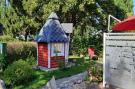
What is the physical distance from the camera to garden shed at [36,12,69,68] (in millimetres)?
16531

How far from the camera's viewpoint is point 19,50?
1828 centimetres

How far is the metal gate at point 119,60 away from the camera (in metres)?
9.77

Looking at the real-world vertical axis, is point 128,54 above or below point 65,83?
above

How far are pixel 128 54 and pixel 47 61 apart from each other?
292 inches

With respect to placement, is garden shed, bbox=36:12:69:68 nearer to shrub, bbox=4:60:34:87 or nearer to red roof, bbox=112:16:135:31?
shrub, bbox=4:60:34:87

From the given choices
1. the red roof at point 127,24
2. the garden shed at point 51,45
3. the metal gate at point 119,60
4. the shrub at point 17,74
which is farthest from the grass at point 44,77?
the red roof at point 127,24

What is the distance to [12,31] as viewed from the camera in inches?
1183

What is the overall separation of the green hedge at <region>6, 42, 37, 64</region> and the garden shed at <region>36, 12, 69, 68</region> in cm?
155

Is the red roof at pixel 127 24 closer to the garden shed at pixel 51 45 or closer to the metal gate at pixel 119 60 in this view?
the metal gate at pixel 119 60

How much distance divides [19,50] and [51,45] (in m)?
2.78

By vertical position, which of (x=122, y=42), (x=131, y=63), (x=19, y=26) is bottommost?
(x=131, y=63)

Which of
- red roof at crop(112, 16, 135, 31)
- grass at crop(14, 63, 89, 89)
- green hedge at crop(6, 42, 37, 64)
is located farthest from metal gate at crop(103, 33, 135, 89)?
green hedge at crop(6, 42, 37, 64)

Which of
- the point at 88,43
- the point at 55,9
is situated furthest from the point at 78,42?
the point at 55,9

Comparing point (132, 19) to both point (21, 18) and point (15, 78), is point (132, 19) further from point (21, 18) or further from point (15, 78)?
point (21, 18)
